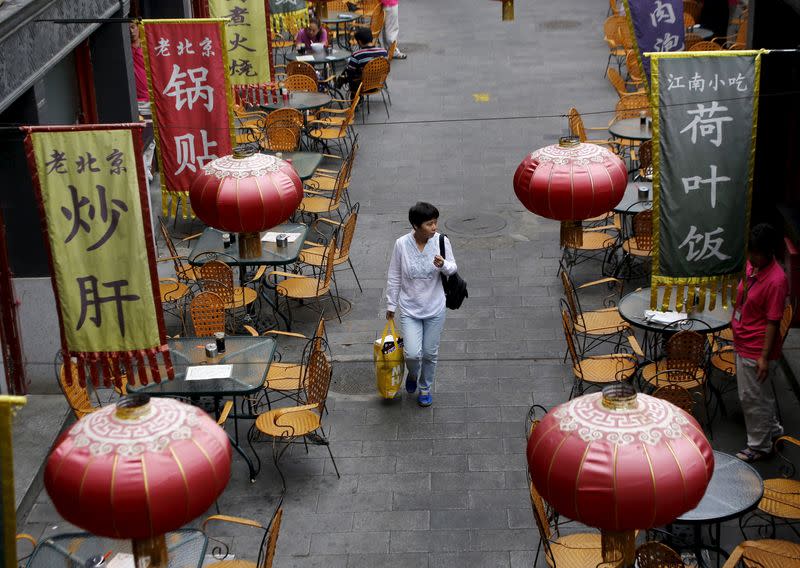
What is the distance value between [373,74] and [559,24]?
10139mm

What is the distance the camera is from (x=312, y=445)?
12.1 meters

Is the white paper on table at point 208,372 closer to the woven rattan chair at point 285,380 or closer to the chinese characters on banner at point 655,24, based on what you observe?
the woven rattan chair at point 285,380

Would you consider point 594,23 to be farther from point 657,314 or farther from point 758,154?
point 657,314

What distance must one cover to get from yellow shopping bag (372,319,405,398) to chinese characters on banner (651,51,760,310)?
3.59 m

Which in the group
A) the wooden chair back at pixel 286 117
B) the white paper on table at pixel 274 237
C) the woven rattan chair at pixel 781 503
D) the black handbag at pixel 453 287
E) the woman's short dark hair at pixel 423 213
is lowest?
the woven rattan chair at pixel 781 503

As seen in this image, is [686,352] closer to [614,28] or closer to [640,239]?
[640,239]

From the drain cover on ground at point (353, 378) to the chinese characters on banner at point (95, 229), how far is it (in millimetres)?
4193

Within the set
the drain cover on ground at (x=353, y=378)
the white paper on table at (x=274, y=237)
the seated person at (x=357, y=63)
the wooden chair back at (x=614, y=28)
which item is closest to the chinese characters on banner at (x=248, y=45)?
the white paper on table at (x=274, y=237)

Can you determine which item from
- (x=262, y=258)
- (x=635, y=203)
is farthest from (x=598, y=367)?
(x=262, y=258)

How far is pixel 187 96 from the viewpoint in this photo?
42.6 ft

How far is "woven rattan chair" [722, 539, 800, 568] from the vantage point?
8.75 meters

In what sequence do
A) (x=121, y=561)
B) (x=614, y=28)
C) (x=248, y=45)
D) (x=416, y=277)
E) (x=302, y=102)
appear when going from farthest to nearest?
(x=614, y=28) < (x=302, y=102) < (x=248, y=45) < (x=416, y=277) < (x=121, y=561)

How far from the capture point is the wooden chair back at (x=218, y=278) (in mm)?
13906

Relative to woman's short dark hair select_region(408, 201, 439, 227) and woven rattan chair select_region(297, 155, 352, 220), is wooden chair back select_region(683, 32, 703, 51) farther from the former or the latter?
woman's short dark hair select_region(408, 201, 439, 227)
